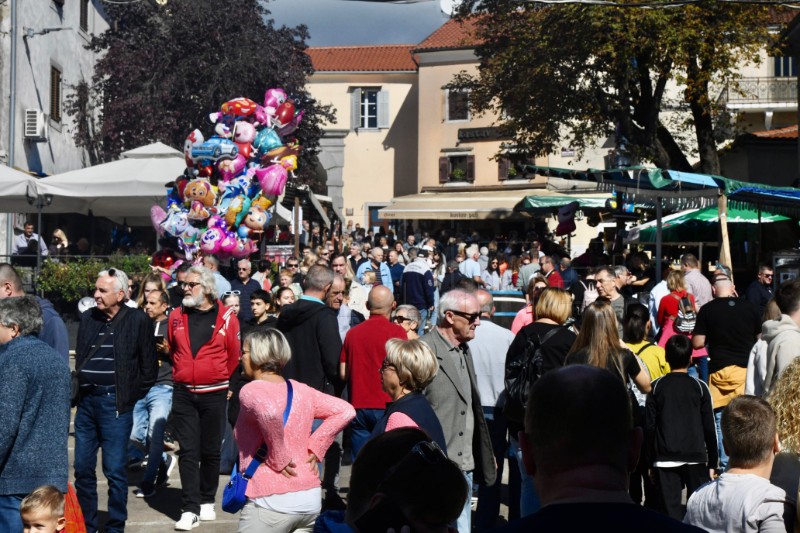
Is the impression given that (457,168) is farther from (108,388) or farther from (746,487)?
(746,487)

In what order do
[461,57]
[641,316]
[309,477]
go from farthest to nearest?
1. [461,57]
2. [641,316]
3. [309,477]

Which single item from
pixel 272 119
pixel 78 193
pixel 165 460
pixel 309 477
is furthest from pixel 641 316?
pixel 78 193

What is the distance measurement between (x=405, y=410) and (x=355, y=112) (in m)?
49.1

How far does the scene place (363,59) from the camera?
182 feet

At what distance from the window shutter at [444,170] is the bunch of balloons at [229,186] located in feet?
108

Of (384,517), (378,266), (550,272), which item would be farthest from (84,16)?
(384,517)

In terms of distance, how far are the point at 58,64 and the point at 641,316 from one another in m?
23.8

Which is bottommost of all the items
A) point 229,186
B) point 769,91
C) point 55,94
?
point 229,186

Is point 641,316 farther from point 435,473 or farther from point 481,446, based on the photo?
point 435,473

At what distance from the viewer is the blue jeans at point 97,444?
7.41m

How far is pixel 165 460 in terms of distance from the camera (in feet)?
32.8

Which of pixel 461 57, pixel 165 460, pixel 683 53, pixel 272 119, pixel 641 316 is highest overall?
pixel 461 57

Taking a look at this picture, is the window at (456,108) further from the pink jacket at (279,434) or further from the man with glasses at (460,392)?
the pink jacket at (279,434)

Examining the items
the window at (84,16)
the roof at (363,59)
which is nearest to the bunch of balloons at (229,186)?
the window at (84,16)
